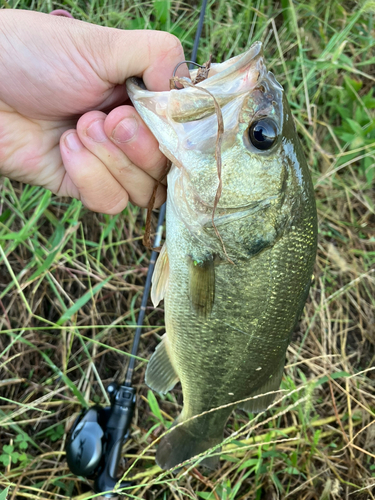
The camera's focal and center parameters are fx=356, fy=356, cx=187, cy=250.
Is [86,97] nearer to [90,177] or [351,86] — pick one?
[90,177]

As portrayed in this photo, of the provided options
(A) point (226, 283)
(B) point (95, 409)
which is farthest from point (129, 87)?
(B) point (95, 409)

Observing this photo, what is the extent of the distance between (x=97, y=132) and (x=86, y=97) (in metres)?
0.18

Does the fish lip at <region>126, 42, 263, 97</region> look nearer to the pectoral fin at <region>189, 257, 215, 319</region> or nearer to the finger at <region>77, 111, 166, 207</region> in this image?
the finger at <region>77, 111, 166, 207</region>

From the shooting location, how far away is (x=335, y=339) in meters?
2.82

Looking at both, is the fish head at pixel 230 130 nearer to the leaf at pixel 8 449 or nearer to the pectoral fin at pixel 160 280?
the pectoral fin at pixel 160 280

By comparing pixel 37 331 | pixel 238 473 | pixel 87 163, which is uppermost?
pixel 87 163

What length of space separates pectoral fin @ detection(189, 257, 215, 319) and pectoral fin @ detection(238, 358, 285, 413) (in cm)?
57

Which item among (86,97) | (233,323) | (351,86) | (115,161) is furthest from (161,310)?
(351,86)

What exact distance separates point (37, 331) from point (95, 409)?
0.75m

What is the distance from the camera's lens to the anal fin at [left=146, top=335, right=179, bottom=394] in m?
1.90

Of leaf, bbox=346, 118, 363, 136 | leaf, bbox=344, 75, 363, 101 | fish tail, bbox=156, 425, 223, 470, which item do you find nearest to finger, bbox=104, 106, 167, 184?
fish tail, bbox=156, 425, 223, 470

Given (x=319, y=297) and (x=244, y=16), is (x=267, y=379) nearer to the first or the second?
(x=319, y=297)

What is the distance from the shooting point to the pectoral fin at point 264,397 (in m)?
1.86

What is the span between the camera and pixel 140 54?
1.41m
